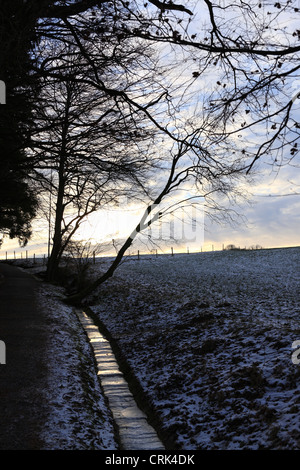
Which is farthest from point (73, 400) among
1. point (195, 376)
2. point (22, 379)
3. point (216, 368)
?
point (216, 368)

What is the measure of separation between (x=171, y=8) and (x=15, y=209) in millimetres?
27091

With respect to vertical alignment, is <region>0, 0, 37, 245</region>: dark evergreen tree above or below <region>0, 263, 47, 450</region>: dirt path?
above

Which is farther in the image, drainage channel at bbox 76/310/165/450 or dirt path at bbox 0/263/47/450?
drainage channel at bbox 76/310/165/450

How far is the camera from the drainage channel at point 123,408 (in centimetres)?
592

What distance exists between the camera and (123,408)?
7207 millimetres

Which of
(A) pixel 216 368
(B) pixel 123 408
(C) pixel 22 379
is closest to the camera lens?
(B) pixel 123 408

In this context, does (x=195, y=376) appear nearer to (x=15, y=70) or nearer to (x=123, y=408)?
(x=123, y=408)

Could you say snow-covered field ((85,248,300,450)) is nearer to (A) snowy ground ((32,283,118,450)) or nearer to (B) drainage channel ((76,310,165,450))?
(B) drainage channel ((76,310,165,450))

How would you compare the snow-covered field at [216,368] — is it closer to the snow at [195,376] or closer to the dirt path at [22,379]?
the snow at [195,376]

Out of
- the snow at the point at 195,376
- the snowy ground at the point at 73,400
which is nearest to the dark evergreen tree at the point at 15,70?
the snowy ground at the point at 73,400

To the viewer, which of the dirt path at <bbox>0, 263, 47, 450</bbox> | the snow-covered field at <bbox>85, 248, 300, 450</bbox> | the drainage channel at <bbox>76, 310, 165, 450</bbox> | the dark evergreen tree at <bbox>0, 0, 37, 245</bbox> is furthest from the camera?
the dark evergreen tree at <bbox>0, 0, 37, 245</bbox>

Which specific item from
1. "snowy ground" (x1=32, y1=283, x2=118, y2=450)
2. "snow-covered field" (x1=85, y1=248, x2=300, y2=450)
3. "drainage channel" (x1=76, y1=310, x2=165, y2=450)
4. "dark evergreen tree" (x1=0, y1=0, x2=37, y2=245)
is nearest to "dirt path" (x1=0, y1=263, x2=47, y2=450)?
"snowy ground" (x1=32, y1=283, x2=118, y2=450)

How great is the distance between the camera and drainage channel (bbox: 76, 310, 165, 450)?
5.92m
